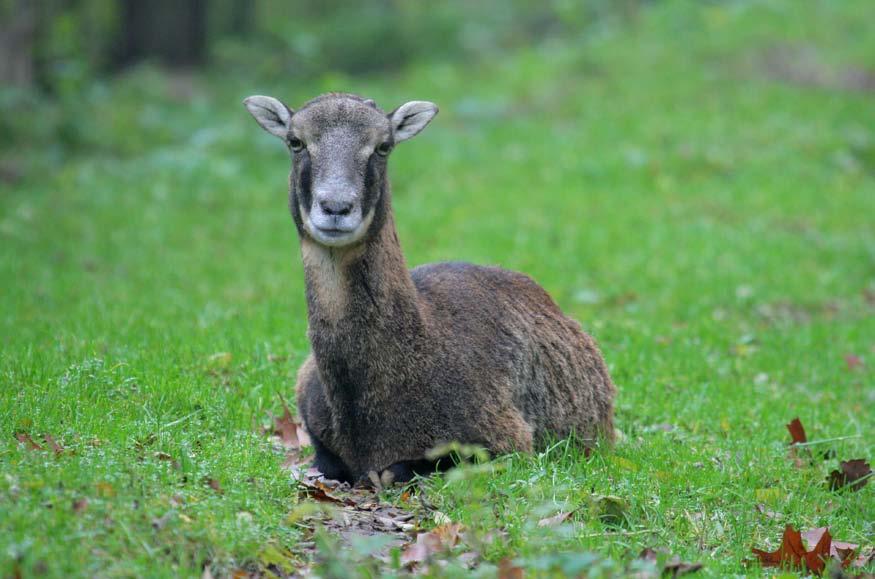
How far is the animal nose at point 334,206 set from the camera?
6.01 meters

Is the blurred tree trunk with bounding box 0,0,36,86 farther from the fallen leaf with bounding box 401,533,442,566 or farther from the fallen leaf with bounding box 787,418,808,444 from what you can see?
the fallen leaf with bounding box 401,533,442,566

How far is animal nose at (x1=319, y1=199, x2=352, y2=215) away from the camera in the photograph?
601 cm

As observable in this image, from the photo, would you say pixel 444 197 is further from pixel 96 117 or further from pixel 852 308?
pixel 96 117

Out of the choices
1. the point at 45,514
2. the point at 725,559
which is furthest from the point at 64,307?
the point at 725,559

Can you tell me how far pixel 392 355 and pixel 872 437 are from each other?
4.03 metres

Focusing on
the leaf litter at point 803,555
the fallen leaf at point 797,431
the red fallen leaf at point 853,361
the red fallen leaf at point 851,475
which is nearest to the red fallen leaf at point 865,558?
the leaf litter at point 803,555

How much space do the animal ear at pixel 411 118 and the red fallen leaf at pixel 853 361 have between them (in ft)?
17.9

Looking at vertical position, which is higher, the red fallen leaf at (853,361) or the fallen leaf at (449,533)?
the fallen leaf at (449,533)

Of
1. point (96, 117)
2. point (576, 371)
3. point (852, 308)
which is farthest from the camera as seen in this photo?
point (96, 117)

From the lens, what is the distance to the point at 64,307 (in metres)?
11.2

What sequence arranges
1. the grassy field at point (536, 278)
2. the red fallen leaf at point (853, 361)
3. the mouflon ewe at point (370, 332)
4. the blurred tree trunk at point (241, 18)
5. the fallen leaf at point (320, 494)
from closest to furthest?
the grassy field at point (536, 278) → the fallen leaf at point (320, 494) → the mouflon ewe at point (370, 332) → the red fallen leaf at point (853, 361) → the blurred tree trunk at point (241, 18)

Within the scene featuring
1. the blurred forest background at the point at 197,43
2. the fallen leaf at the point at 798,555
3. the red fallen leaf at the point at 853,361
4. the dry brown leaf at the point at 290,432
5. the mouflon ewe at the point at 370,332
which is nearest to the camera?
the fallen leaf at the point at 798,555

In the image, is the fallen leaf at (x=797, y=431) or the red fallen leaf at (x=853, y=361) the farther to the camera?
the red fallen leaf at (x=853, y=361)

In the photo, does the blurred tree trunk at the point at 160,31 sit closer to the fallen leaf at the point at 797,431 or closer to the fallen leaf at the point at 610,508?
the fallen leaf at the point at 797,431
